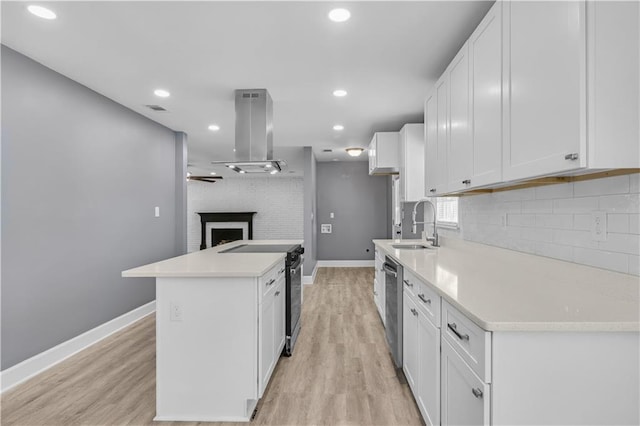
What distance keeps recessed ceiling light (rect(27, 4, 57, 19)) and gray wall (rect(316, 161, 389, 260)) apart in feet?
19.3

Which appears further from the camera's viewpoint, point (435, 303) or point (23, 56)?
point (23, 56)

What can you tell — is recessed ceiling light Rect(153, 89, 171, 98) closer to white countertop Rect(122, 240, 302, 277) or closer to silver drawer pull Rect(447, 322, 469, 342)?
white countertop Rect(122, 240, 302, 277)

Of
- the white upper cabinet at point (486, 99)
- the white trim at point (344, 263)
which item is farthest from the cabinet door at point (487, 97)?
the white trim at point (344, 263)

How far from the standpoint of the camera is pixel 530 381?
3.27ft

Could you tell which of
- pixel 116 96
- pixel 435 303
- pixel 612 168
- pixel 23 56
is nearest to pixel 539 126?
pixel 612 168

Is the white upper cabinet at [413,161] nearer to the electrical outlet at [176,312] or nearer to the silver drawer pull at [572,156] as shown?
the silver drawer pull at [572,156]

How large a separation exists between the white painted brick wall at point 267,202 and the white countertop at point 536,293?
780 cm

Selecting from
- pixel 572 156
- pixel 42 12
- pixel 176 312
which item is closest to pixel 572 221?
pixel 572 156

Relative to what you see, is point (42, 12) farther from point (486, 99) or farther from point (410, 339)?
point (410, 339)

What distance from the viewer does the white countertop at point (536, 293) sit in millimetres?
970

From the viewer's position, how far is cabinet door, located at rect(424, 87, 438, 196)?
2.79 metres

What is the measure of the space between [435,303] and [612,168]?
2.78 feet

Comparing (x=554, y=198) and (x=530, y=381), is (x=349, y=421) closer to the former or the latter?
(x=530, y=381)

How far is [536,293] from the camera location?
4.21ft
